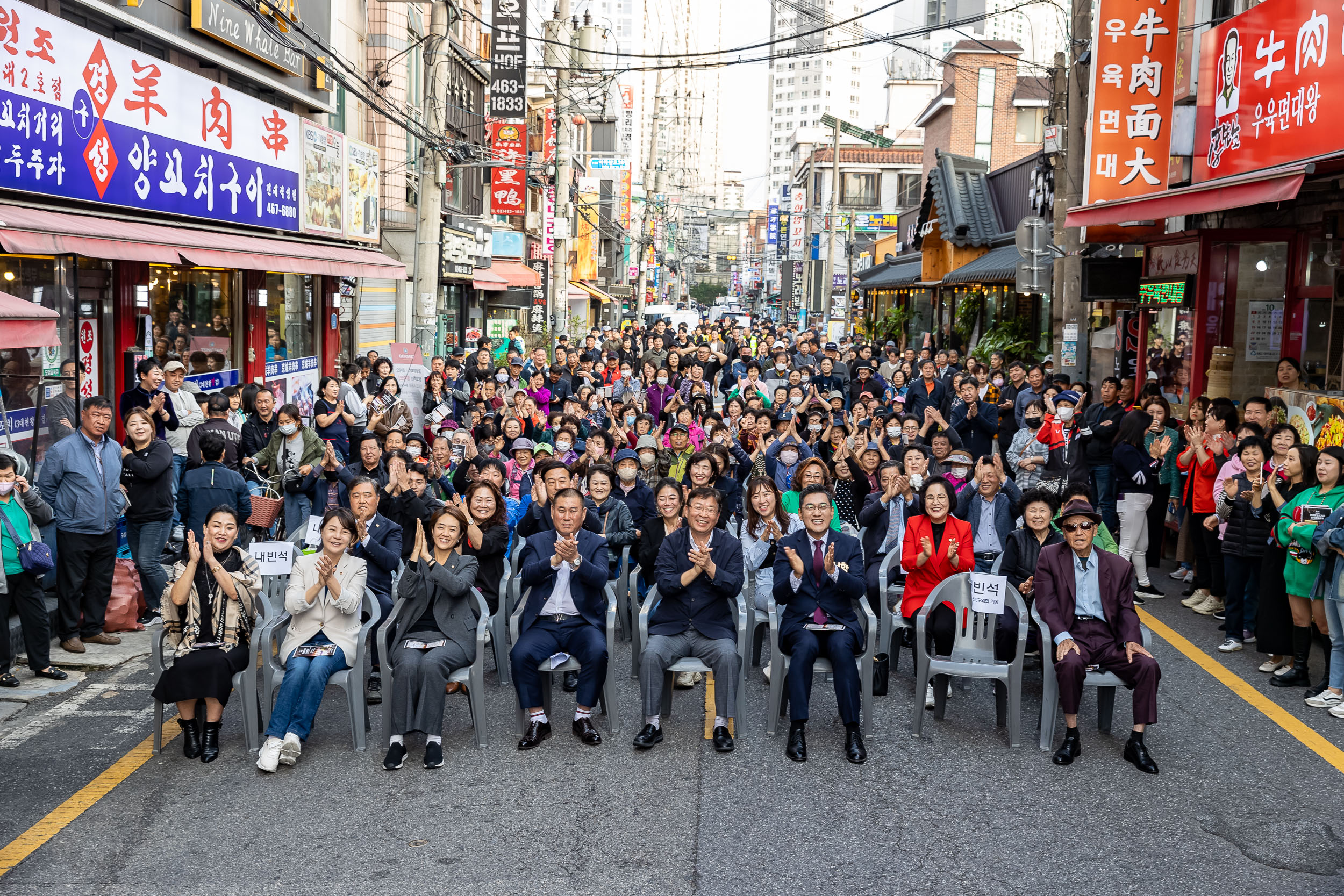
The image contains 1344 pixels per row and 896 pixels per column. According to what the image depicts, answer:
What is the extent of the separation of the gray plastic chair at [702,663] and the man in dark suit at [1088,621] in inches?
68.6

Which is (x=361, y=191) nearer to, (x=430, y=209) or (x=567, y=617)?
(x=430, y=209)

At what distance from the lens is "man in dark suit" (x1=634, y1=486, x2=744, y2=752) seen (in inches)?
266

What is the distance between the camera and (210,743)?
649 cm

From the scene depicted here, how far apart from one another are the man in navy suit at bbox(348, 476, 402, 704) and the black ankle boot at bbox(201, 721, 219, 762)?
108 centimetres

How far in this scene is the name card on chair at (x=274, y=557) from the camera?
725 cm

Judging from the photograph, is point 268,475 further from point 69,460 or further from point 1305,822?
point 1305,822

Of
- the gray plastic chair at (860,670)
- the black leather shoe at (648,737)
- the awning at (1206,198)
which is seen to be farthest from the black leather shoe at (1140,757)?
the awning at (1206,198)

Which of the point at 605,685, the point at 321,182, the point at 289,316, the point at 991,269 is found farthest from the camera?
the point at 991,269

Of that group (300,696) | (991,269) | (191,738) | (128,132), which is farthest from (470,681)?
(991,269)

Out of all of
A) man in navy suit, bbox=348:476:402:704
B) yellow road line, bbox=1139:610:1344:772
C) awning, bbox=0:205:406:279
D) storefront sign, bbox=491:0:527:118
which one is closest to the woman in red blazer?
yellow road line, bbox=1139:610:1344:772

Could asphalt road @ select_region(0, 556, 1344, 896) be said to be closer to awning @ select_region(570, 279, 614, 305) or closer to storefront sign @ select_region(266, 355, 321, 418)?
storefront sign @ select_region(266, 355, 321, 418)

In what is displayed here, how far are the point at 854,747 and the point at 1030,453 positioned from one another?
6169 mm

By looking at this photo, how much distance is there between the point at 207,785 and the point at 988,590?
14.7 feet

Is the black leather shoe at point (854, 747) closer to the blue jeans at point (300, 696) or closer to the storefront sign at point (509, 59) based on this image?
the blue jeans at point (300, 696)
